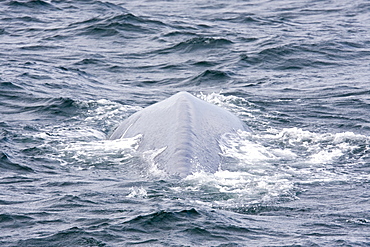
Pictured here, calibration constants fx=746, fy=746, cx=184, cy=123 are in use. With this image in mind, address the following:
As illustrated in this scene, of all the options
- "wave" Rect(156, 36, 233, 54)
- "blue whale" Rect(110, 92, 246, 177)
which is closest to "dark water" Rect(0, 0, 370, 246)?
"wave" Rect(156, 36, 233, 54)

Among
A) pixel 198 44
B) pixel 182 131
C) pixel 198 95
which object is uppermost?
pixel 182 131

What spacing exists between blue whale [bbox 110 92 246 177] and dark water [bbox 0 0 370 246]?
0.28m

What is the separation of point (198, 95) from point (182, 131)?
7.22 metres

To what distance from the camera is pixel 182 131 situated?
526 inches

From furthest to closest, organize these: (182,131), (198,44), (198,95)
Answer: (198,44)
(198,95)
(182,131)

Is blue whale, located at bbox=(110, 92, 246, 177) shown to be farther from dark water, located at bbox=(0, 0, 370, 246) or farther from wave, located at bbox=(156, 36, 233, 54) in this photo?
wave, located at bbox=(156, 36, 233, 54)

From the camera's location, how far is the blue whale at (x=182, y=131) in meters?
12.5

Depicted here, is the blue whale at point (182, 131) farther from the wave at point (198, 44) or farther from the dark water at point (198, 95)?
the wave at point (198, 44)

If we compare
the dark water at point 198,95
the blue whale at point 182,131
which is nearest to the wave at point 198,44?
the dark water at point 198,95

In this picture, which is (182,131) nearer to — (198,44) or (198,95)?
(198,95)

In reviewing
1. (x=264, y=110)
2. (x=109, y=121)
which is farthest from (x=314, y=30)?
(x=109, y=121)

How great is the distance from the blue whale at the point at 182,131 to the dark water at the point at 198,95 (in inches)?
11.1

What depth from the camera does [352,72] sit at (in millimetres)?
23172

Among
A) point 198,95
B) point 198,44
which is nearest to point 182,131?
point 198,95
